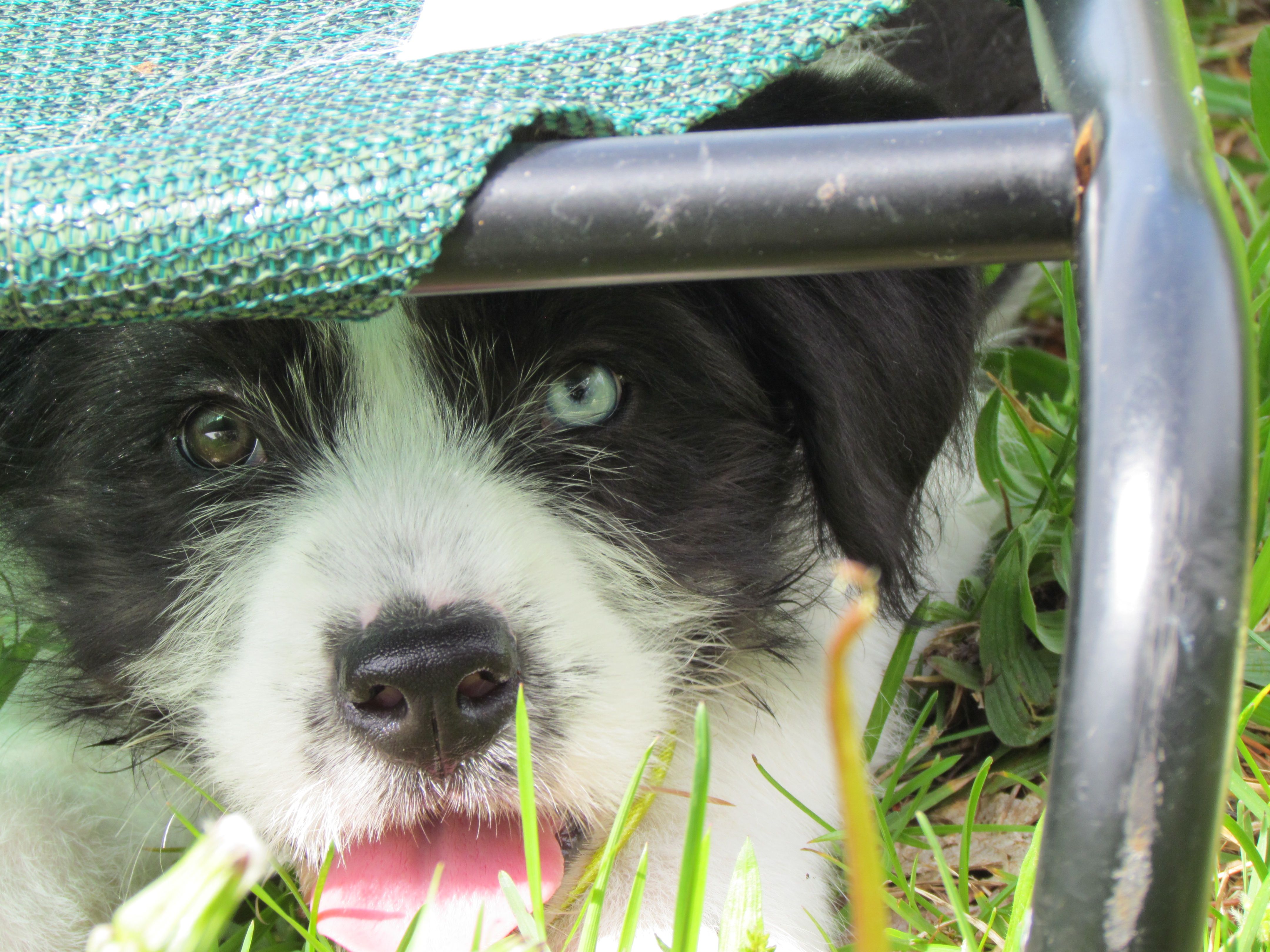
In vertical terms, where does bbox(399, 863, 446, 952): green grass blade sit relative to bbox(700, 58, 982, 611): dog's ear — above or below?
below

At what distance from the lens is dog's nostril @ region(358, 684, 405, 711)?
1.11 meters

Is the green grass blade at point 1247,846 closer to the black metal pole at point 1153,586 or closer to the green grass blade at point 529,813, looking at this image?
the black metal pole at point 1153,586

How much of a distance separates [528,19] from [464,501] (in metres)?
0.51

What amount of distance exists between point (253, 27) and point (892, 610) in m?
1.02

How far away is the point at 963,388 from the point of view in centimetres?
148

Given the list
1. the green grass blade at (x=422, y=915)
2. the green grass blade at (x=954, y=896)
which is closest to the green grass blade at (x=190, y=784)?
the green grass blade at (x=422, y=915)

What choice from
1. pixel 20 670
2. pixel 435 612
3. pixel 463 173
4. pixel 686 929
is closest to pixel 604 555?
pixel 435 612

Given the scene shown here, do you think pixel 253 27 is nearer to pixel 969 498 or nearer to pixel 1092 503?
pixel 1092 503

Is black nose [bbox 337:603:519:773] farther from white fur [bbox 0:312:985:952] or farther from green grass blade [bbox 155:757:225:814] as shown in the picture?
green grass blade [bbox 155:757:225:814]

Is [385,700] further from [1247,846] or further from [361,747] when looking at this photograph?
[1247,846]

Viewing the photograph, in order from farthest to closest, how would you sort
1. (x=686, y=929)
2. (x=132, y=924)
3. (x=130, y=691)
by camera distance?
1. (x=130, y=691)
2. (x=686, y=929)
3. (x=132, y=924)

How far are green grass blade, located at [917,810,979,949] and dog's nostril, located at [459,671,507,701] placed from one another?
42 cm

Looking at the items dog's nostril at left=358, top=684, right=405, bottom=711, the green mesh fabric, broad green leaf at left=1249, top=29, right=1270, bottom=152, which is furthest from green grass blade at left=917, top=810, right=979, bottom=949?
broad green leaf at left=1249, top=29, right=1270, bottom=152

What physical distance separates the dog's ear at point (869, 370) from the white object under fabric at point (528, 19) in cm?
31
